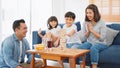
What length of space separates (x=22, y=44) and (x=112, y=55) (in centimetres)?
132

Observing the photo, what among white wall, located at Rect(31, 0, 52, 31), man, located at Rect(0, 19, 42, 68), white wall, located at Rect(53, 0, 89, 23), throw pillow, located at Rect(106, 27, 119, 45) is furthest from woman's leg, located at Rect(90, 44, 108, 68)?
white wall, located at Rect(31, 0, 52, 31)

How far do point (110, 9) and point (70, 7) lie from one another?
2.84 ft

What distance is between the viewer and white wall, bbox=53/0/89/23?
4862 millimetres

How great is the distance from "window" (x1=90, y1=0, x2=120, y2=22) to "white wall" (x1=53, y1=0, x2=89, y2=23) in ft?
0.89

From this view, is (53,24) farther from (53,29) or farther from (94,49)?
(94,49)

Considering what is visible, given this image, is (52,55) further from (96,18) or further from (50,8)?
(50,8)

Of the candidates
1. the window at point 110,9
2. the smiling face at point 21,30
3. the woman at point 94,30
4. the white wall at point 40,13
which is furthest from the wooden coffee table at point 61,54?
the white wall at point 40,13

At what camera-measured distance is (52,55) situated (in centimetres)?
305

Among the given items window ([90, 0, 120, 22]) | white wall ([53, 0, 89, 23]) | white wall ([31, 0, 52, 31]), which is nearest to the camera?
window ([90, 0, 120, 22])

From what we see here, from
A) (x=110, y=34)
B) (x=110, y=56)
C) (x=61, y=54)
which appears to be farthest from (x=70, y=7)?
(x=61, y=54)

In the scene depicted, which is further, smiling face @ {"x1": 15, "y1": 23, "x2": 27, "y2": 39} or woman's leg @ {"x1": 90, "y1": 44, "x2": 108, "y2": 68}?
woman's leg @ {"x1": 90, "y1": 44, "x2": 108, "y2": 68}

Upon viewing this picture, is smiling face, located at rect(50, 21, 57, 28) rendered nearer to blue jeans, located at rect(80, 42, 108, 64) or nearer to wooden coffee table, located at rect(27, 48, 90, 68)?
blue jeans, located at rect(80, 42, 108, 64)

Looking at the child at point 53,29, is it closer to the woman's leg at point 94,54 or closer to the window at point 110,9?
the woman's leg at point 94,54

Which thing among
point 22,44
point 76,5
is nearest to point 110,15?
point 76,5
